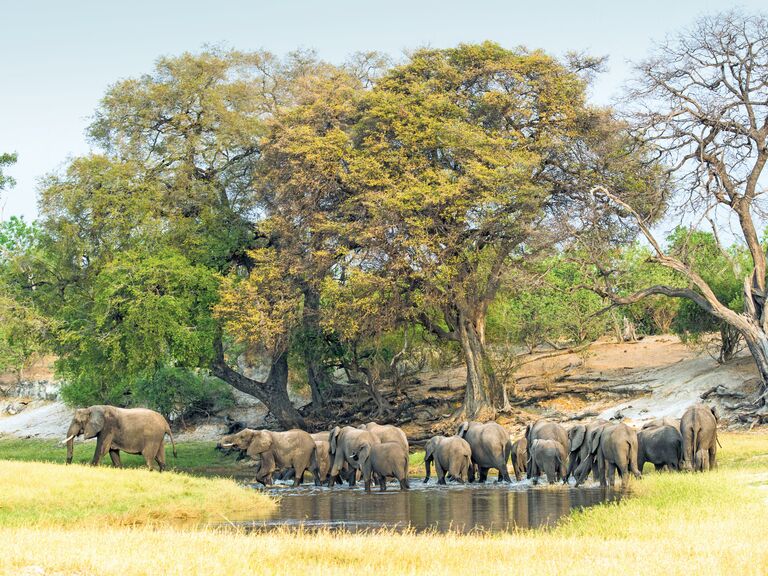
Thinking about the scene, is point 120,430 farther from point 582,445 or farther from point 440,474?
point 582,445

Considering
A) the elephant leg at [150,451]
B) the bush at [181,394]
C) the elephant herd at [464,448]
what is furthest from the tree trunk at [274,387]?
the elephant leg at [150,451]

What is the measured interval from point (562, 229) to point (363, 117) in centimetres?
952

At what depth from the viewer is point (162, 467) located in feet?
103

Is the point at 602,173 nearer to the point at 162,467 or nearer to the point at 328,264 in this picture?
the point at 328,264

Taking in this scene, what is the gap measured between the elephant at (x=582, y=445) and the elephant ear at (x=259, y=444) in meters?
9.10

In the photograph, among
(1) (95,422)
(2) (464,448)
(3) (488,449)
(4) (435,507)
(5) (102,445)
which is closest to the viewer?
(4) (435,507)

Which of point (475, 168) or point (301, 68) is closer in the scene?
point (475, 168)

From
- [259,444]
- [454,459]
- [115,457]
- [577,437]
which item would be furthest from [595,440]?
[115,457]

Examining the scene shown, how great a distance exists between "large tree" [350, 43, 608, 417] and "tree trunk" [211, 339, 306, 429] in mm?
8265

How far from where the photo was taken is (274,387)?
47219mm

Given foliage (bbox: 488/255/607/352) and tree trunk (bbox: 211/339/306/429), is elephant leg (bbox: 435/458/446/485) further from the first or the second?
tree trunk (bbox: 211/339/306/429)

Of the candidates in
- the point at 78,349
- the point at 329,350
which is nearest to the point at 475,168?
the point at 329,350

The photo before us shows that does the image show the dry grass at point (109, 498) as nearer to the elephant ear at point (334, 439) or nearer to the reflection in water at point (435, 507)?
the reflection in water at point (435, 507)

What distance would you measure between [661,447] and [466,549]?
13.4 m
